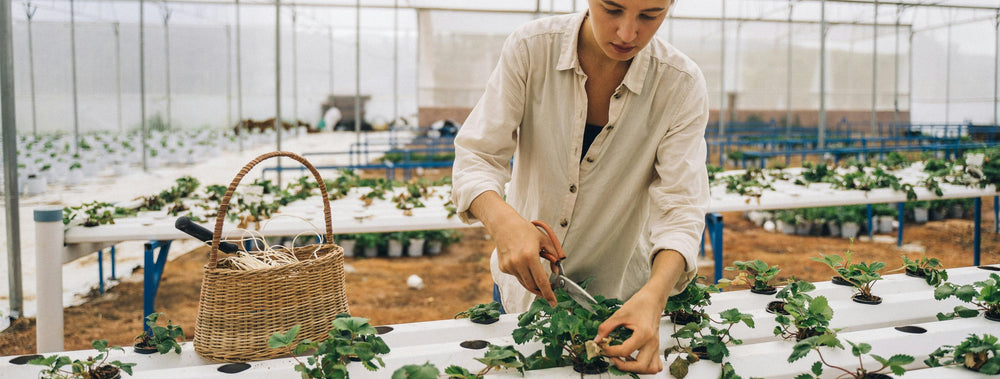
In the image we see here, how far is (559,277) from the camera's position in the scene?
3.73 ft

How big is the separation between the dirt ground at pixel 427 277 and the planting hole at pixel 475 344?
2320 mm

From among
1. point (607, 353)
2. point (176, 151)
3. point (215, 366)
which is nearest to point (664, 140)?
point (607, 353)

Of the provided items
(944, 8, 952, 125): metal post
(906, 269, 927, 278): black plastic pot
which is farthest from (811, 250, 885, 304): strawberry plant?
(944, 8, 952, 125): metal post

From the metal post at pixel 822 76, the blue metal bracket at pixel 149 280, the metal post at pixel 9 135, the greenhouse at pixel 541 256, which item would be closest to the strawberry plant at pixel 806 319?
the greenhouse at pixel 541 256

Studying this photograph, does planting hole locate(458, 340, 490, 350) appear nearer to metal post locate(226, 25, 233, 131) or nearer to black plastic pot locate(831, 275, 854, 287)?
black plastic pot locate(831, 275, 854, 287)

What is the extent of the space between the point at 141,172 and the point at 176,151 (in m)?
1.42

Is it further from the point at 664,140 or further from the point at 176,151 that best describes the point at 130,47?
the point at 664,140

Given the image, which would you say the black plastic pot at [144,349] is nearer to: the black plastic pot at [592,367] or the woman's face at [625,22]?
the black plastic pot at [592,367]

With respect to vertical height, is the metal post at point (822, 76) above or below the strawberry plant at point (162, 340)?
above

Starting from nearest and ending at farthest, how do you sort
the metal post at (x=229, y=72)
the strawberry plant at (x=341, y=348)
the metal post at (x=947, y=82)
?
1. the strawberry plant at (x=341, y=348)
2. the metal post at (x=229, y=72)
3. the metal post at (x=947, y=82)

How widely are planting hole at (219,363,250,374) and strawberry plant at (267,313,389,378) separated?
97mm

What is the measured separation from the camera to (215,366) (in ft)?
3.48

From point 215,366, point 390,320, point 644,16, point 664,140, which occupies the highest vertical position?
point 644,16

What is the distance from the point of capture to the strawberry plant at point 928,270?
1.47 m
